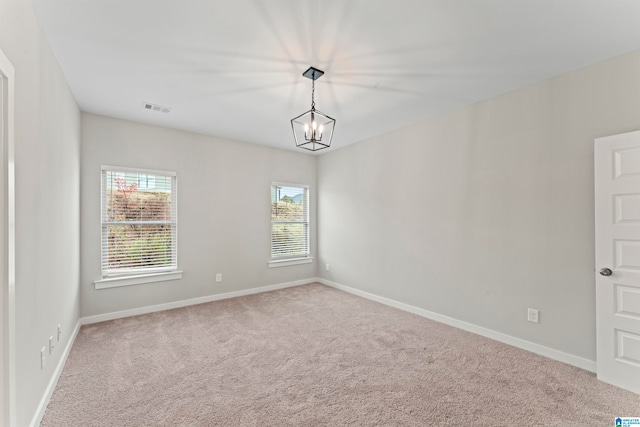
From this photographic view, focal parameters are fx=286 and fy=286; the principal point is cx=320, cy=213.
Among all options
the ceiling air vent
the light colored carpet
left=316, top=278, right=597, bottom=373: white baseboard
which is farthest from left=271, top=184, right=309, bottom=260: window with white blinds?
the ceiling air vent

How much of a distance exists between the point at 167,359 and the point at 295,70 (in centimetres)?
300

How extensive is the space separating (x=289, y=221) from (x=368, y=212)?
1.61 m

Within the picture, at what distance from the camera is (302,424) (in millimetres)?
1874

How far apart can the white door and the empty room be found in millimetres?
16

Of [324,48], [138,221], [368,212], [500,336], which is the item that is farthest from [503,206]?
[138,221]

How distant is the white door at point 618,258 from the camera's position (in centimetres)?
224

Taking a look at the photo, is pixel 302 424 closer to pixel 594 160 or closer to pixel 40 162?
pixel 40 162

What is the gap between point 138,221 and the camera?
13.2ft

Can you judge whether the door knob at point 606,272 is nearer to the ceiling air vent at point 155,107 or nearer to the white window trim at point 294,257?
the white window trim at point 294,257

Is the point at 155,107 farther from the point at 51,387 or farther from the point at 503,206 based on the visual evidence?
the point at 503,206

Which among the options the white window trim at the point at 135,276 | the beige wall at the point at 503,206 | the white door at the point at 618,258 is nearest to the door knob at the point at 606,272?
the white door at the point at 618,258

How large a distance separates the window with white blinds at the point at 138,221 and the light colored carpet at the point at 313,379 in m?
0.83

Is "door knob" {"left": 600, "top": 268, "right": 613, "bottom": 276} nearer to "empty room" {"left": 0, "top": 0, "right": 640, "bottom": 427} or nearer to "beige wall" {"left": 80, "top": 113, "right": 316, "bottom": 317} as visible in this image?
"empty room" {"left": 0, "top": 0, "right": 640, "bottom": 427}

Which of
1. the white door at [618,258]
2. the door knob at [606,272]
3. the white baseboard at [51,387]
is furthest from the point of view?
the door knob at [606,272]
